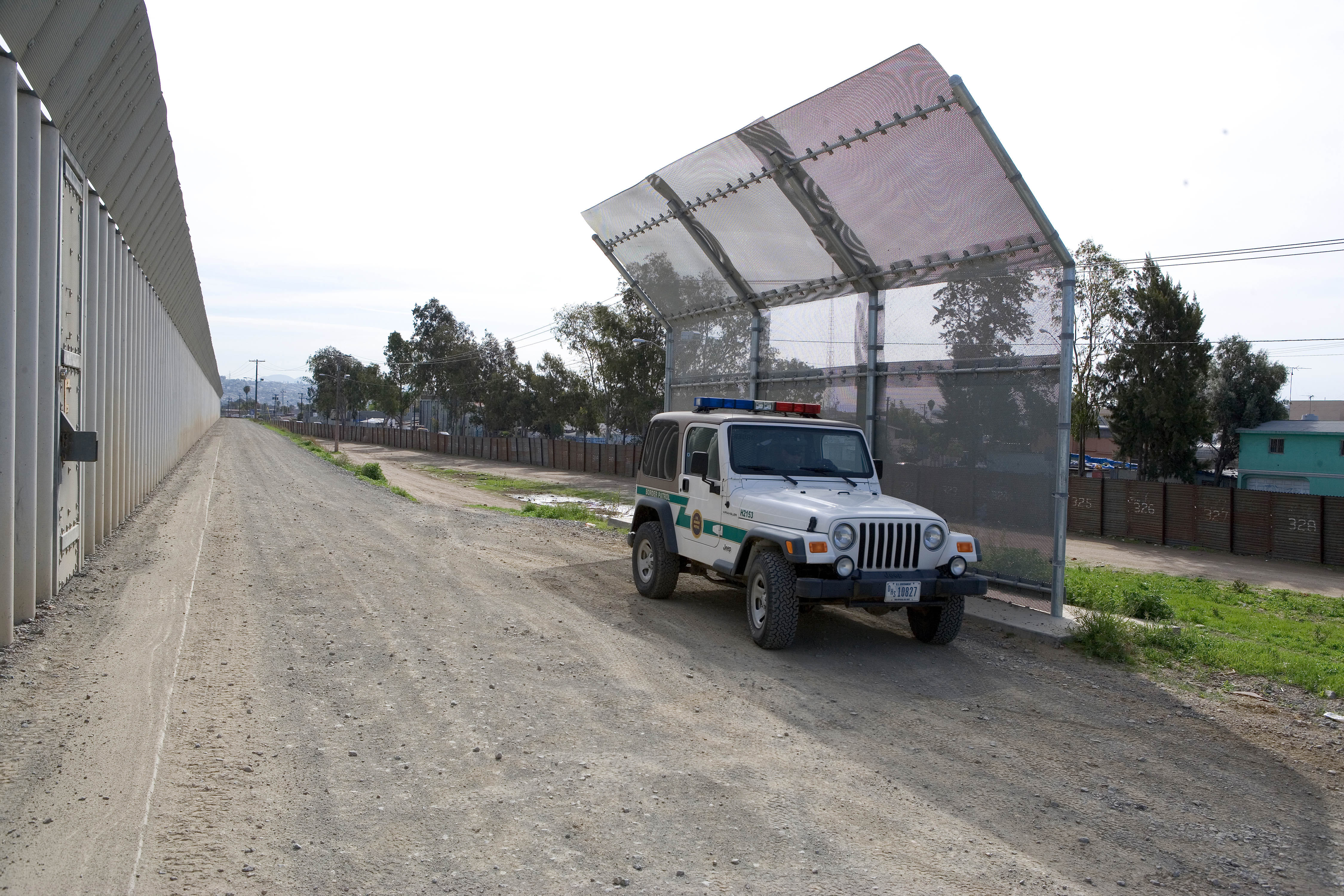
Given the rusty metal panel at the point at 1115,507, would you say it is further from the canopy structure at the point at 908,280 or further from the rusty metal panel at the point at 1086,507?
the canopy structure at the point at 908,280

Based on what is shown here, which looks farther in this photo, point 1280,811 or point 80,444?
point 80,444

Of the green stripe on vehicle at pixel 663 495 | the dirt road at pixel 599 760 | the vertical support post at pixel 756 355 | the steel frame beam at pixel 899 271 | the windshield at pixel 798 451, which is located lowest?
the dirt road at pixel 599 760

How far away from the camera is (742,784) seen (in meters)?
4.65

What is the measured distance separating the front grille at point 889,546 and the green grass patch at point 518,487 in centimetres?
2080

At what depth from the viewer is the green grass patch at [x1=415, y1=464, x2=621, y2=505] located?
31.1 metres

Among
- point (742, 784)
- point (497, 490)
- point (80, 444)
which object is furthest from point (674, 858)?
point (497, 490)

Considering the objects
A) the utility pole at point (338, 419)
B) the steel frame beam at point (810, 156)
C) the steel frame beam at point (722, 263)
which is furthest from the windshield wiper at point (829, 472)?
the utility pole at point (338, 419)

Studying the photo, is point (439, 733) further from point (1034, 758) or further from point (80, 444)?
point (80, 444)

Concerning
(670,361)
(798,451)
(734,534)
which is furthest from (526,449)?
(734,534)

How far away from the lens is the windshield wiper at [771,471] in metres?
8.67

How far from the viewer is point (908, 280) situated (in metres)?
10.8

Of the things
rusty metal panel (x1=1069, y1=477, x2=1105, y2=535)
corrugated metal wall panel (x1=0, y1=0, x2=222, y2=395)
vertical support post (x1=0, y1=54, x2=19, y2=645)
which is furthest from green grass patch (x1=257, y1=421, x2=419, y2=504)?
rusty metal panel (x1=1069, y1=477, x2=1105, y2=535)

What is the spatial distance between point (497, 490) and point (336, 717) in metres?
27.7

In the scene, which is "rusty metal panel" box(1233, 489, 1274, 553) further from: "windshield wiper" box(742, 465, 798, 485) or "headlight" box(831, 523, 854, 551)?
"headlight" box(831, 523, 854, 551)
